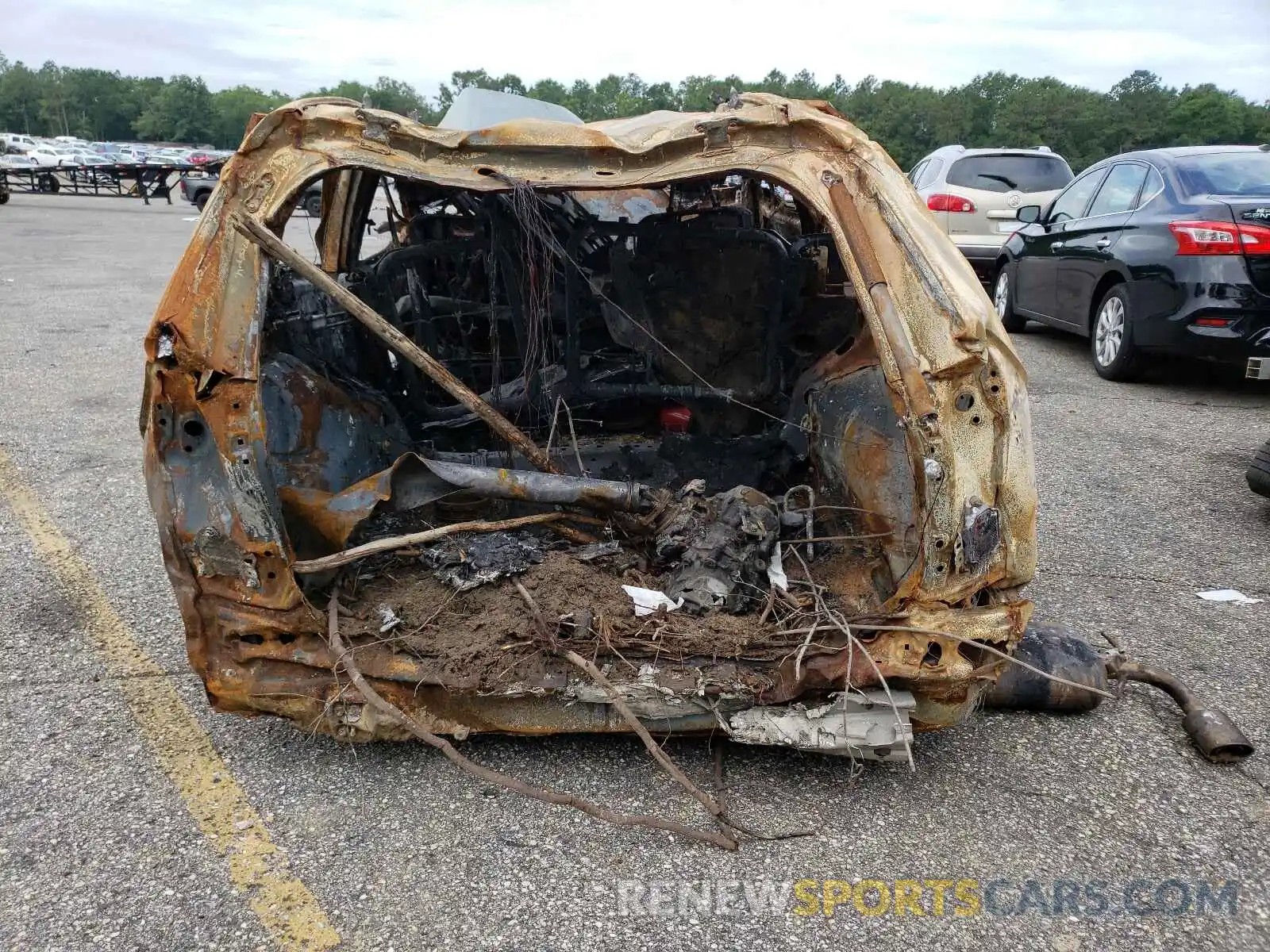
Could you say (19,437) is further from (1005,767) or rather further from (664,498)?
(1005,767)

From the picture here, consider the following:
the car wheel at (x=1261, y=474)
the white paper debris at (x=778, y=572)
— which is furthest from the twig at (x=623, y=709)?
the car wheel at (x=1261, y=474)

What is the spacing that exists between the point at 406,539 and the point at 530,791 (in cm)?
86

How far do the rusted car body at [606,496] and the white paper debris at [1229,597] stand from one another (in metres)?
1.70

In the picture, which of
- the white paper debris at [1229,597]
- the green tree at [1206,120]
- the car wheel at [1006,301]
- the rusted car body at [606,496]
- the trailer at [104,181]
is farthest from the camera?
the green tree at [1206,120]

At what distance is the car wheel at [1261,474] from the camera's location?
4.46 m

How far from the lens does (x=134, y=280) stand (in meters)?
12.2

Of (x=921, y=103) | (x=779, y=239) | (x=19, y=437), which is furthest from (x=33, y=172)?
(x=921, y=103)

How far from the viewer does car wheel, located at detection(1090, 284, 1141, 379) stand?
6.82 m

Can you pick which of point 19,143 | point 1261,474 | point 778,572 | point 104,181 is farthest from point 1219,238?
point 19,143

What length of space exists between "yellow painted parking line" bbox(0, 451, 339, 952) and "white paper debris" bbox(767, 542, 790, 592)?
1.51 meters

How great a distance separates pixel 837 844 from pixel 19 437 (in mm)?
5486

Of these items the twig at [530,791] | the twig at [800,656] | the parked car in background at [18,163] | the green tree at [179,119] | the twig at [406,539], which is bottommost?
the twig at [530,791]

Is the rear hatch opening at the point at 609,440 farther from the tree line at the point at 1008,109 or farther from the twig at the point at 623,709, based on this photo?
the tree line at the point at 1008,109

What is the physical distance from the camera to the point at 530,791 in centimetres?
231
